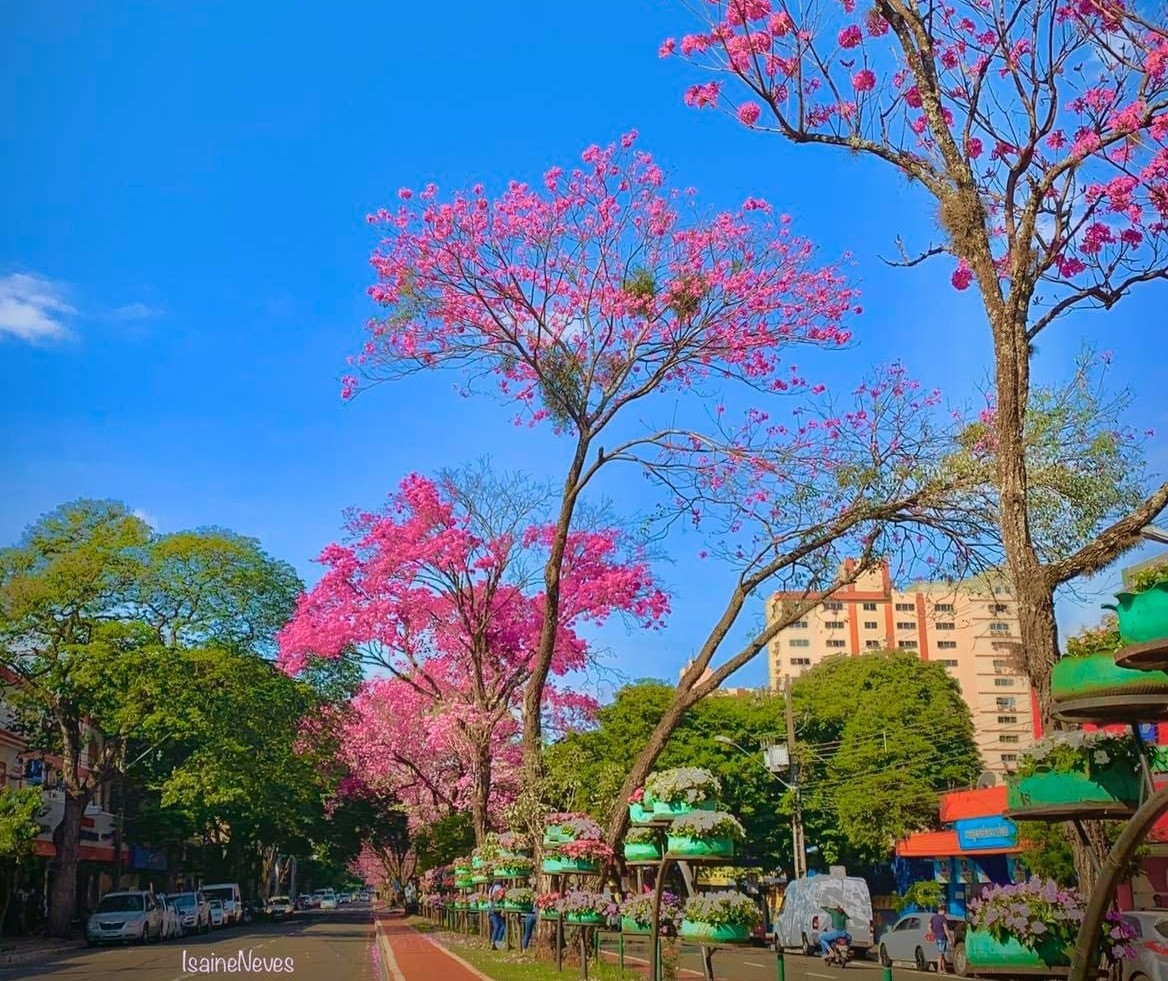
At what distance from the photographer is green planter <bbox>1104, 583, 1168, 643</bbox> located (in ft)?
14.9

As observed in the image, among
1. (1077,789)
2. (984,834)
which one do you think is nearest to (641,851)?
(1077,789)

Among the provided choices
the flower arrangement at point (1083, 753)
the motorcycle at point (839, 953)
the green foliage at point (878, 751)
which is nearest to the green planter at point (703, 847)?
the flower arrangement at point (1083, 753)

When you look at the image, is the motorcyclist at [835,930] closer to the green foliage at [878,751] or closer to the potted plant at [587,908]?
the green foliage at [878,751]

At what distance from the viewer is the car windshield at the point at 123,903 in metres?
33.3

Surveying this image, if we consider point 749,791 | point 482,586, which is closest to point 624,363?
point 482,586

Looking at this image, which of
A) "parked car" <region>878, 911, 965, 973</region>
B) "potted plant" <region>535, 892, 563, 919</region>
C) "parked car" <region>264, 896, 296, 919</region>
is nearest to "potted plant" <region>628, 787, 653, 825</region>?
"potted plant" <region>535, 892, 563, 919</region>

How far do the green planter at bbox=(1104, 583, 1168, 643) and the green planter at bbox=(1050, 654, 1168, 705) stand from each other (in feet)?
1.20

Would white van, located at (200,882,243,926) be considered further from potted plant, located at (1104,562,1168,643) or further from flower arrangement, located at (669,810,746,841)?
potted plant, located at (1104,562,1168,643)

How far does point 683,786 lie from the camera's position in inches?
458

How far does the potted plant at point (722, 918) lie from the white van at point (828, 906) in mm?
21982

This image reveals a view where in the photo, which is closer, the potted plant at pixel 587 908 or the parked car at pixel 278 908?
the potted plant at pixel 587 908

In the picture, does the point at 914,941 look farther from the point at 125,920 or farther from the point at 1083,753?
the point at 1083,753

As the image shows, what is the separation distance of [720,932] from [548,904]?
6.93 m

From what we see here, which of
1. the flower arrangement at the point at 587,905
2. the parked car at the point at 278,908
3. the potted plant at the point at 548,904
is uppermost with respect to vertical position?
the flower arrangement at the point at 587,905
